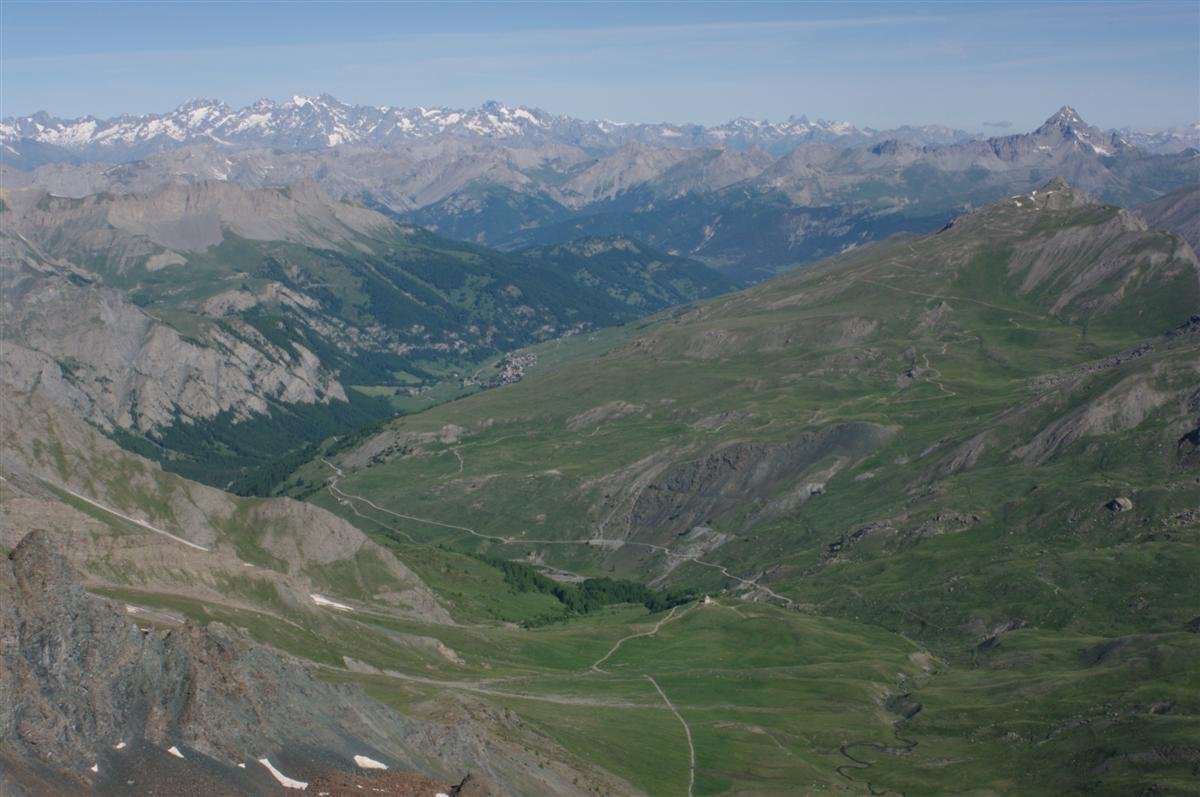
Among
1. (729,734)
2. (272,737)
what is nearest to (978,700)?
(729,734)

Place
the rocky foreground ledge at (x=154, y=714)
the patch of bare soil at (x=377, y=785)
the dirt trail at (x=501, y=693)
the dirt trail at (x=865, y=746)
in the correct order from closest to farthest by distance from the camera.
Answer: the rocky foreground ledge at (x=154, y=714)
the patch of bare soil at (x=377, y=785)
the dirt trail at (x=865, y=746)
the dirt trail at (x=501, y=693)

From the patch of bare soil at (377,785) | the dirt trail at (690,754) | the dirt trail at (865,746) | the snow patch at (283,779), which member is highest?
the snow patch at (283,779)

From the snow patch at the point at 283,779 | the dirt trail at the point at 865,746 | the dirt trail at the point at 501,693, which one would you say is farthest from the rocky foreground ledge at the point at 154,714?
the dirt trail at the point at 865,746

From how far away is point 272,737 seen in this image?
→ 347 feet

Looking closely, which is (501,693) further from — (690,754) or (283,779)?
(283,779)

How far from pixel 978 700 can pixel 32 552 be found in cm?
13664

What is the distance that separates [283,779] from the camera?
99.5 metres

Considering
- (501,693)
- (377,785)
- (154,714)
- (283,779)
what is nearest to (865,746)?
(501,693)

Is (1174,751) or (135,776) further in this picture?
(1174,751)

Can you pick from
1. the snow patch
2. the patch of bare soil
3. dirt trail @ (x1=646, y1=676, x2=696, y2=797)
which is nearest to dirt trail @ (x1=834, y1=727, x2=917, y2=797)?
dirt trail @ (x1=646, y1=676, x2=696, y2=797)

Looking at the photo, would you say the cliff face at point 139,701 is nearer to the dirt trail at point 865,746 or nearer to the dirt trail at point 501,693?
the dirt trail at point 501,693

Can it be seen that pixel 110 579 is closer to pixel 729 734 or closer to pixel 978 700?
pixel 729 734

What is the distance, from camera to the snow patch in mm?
98625

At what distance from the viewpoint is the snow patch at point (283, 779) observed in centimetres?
9862
